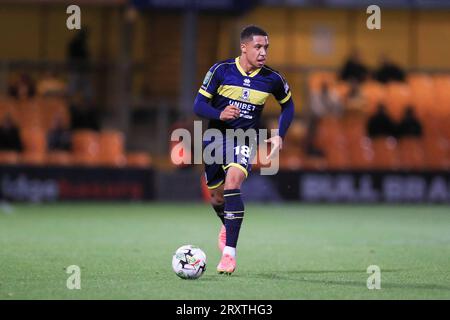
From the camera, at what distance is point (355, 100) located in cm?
2330

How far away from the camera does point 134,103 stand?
24281 mm

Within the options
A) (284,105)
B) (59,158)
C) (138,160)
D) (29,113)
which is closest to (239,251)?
(284,105)

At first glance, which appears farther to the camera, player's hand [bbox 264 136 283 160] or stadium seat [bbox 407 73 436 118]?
stadium seat [bbox 407 73 436 118]

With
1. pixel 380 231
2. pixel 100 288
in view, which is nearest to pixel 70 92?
pixel 380 231

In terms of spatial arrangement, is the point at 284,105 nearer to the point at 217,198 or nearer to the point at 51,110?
the point at 217,198

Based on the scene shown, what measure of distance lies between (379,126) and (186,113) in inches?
180

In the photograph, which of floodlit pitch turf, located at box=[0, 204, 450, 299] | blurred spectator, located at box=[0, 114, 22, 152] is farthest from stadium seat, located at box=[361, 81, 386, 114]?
blurred spectator, located at box=[0, 114, 22, 152]

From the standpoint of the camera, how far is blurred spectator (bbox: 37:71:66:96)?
Result: 23078 millimetres

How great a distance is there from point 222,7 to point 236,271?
12.8 meters

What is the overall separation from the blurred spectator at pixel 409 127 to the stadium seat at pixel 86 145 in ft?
23.2

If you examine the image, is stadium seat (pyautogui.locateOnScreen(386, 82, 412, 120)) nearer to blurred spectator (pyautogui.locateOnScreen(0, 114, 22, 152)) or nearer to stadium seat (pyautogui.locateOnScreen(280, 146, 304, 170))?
stadium seat (pyautogui.locateOnScreen(280, 146, 304, 170))

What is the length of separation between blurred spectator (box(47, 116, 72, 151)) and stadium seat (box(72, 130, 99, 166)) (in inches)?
13.2

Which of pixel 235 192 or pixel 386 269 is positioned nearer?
pixel 235 192

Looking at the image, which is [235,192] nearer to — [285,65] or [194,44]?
[194,44]
